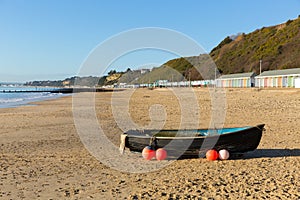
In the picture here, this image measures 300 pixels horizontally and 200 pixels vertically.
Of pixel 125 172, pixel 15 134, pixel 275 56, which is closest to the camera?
pixel 125 172

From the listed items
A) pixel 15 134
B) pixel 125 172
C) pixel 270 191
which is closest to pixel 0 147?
pixel 15 134

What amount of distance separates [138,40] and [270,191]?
23.0 feet

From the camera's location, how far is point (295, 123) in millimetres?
14523

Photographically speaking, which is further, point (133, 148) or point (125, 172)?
point (133, 148)

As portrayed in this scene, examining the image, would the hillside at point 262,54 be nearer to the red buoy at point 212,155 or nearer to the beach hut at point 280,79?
the beach hut at point 280,79

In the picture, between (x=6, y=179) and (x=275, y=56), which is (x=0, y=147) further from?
(x=275, y=56)

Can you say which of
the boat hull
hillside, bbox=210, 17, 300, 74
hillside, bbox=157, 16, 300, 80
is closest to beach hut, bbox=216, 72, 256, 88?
hillside, bbox=157, 16, 300, 80

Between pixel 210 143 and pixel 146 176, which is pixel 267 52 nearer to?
pixel 210 143

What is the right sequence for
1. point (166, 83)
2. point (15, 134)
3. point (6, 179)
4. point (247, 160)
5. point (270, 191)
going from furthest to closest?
point (166, 83), point (15, 134), point (247, 160), point (6, 179), point (270, 191)

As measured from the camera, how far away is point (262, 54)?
268 ft

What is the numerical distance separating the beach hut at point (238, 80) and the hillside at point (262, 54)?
6082 millimetres

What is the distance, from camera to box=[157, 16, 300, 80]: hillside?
70.8 metres

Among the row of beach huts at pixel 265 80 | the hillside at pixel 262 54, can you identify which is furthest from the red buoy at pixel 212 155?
the hillside at pixel 262 54

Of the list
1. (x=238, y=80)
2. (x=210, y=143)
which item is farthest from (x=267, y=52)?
(x=210, y=143)
